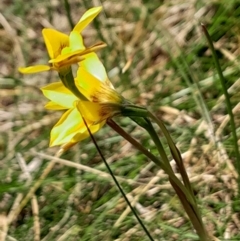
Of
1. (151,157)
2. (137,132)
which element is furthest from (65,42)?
(137,132)

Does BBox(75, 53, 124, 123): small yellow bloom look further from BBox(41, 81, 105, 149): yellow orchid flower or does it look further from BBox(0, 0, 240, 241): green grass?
BBox(0, 0, 240, 241): green grass

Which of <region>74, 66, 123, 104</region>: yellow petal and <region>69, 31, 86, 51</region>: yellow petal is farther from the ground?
<region>69, 31, 86, 51</region>: yellow petal

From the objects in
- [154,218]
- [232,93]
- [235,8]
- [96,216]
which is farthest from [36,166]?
[235,8]

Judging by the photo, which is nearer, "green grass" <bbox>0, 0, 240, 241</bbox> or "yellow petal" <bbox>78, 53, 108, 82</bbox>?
"yellow petal" <bbox>78, 53, 108, 82</bbox>

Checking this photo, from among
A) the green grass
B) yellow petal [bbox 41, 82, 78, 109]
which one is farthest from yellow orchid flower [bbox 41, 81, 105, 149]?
the green grass

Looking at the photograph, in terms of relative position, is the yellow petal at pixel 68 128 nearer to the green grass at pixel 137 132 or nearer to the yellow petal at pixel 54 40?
the yellow petal at pixel 54 40

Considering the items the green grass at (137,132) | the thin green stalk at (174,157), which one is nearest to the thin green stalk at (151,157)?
the thin green stalk at (174,157)
